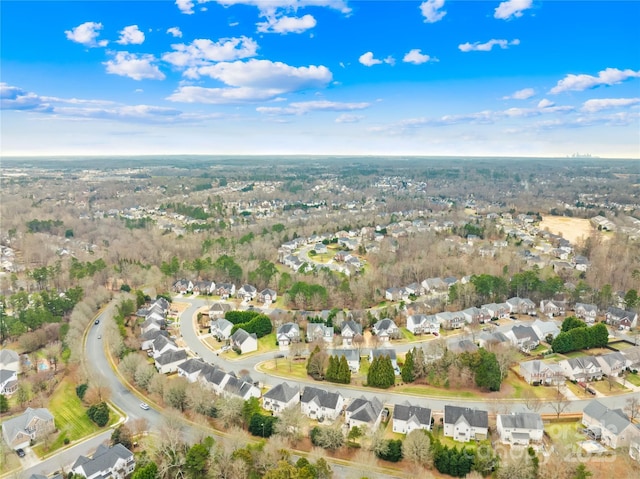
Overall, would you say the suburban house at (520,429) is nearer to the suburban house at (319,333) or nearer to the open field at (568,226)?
the suburban house at (319,333)

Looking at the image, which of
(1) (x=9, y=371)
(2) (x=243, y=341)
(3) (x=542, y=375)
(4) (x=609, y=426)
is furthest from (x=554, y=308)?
(1) (x=9, y=371)

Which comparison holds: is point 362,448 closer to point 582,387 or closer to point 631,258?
point 582,387

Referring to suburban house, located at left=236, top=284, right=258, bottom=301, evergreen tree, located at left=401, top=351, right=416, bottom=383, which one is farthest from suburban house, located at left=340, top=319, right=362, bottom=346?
suburban house, located at left=236, top=284, right=258, bottom=301

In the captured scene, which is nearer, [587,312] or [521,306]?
[587,312]

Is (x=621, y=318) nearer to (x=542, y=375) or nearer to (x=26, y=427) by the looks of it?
(x=542, y=375)

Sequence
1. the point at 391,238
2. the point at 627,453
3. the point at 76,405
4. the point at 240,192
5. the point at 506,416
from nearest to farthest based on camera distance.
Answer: the point at 627,453 → the point at 506,416 → the point at 76,405 → the point at 391,238 → the point at 240,192

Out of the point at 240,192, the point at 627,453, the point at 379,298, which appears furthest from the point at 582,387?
the point at 240,192

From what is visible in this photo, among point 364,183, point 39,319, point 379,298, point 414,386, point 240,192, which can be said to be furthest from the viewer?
point 364,183

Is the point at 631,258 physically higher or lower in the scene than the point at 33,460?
higher
